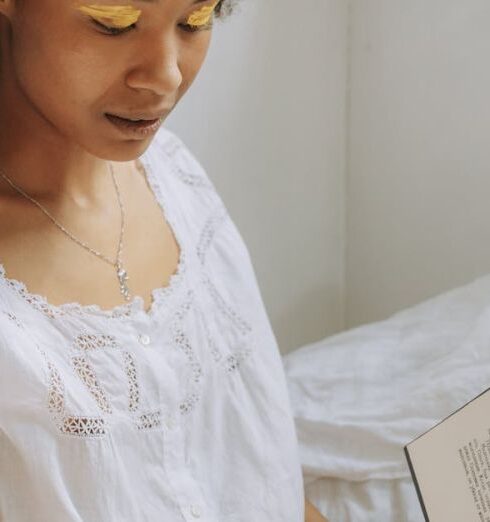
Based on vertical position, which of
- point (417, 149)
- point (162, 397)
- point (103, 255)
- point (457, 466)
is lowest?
point (457, 466)

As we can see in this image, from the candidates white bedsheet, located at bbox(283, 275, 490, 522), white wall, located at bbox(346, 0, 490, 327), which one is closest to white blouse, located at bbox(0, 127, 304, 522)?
white bedsheet, located at bbox(283, 275, 490, 522)

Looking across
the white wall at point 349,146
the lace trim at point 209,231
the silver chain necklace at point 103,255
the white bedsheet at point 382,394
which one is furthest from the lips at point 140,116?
the white wall at point 349,146

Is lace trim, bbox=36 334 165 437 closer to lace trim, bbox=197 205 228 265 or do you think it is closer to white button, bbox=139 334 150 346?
white button, bbox=139 334 150 346

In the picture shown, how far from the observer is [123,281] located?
2.73 feet

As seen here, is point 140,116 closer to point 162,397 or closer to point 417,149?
point 162,397

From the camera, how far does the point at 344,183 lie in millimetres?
1690

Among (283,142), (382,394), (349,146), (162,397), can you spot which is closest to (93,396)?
(162,397)

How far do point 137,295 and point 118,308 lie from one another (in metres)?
0.03

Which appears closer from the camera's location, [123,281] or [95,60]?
[95,60]

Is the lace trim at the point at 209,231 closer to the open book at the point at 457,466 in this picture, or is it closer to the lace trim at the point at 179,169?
the lace trim at the point at 179,169

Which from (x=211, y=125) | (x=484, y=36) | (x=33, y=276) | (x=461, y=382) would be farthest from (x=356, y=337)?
(x=33, y=276)

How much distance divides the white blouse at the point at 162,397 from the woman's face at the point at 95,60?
128 millimetres

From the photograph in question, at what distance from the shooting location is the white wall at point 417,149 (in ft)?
4.79

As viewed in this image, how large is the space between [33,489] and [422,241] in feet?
3.30
